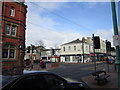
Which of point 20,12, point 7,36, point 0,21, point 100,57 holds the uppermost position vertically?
point 20,12

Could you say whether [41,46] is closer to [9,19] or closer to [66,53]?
[66,53]

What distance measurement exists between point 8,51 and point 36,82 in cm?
1792

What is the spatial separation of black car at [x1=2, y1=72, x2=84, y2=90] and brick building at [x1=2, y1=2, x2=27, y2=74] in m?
16.0

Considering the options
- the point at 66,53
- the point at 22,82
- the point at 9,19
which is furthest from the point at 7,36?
the point at 66,53

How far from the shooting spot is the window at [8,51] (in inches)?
741

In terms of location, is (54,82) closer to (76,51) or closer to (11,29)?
(11,29)

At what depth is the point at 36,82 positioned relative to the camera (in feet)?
10.2

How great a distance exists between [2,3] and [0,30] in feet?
15.4

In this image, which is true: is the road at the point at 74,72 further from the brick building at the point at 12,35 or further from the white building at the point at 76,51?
the white building at the point at 76,51

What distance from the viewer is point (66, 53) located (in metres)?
47.4

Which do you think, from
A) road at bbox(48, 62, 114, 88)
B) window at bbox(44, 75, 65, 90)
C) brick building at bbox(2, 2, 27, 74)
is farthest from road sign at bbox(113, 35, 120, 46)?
brick building at bbox(2, 2, 27, 74)

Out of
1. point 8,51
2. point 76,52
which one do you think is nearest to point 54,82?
point 8,51

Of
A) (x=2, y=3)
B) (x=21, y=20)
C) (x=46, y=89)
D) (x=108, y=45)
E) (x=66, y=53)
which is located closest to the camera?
(x=46, y=89)

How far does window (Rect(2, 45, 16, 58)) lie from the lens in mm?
18812
